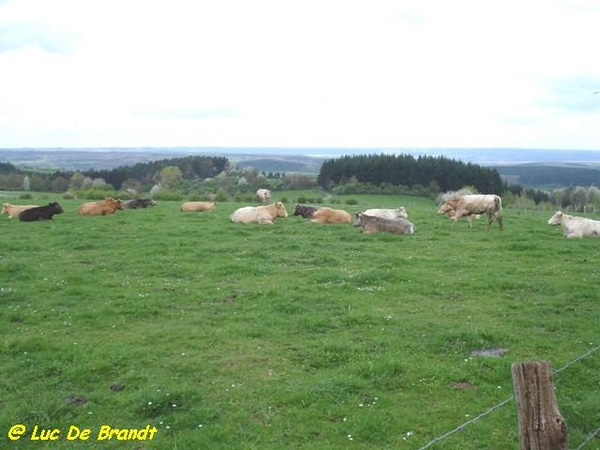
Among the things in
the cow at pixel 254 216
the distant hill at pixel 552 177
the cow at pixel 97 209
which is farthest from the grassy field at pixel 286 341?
the distant hill at pixel 552 177

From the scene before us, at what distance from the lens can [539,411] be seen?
4.64 meters

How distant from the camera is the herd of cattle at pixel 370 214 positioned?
21.7m

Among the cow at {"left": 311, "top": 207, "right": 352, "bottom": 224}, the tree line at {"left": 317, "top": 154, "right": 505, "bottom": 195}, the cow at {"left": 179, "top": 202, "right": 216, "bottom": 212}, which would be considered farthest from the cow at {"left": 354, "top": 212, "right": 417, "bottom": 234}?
the tree line at {"left": 317, "top": 154, "right": 505, "bottom": 195}

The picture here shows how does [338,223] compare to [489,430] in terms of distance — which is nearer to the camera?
[489,430]

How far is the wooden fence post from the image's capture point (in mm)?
4633

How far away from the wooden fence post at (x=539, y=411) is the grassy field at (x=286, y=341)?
1.82m

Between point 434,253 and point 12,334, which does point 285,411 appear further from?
point 434,253

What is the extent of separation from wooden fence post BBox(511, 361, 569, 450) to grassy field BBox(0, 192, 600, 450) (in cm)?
182

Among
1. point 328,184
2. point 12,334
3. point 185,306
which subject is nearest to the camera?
point 12,334

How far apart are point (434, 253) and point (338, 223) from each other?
7366 mm

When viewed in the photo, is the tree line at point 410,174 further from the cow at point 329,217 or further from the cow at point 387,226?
the cow at point 387,226

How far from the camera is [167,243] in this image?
61.0ft

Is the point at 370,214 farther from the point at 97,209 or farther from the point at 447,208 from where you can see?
the point at 97,209

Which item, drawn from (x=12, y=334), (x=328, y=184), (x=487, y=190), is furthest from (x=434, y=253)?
(x=487, y=190)
